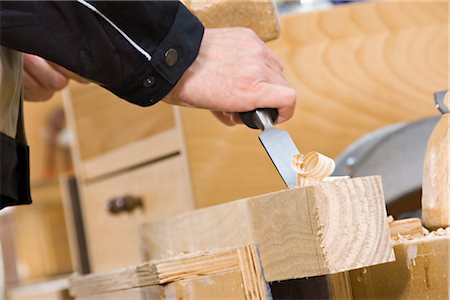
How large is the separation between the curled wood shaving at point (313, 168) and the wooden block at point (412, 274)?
0.09 meters

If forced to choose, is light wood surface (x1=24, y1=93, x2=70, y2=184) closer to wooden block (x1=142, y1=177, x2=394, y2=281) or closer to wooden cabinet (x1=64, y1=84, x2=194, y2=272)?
wooden cabinet (x1=64, y1=84, x2=194, y2=272)

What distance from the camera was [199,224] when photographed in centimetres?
88

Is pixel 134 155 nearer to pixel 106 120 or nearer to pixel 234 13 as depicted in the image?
pixel 106 120

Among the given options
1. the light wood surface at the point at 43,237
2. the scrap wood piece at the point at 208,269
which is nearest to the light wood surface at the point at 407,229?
the scrap wood piece at the point at 208,269

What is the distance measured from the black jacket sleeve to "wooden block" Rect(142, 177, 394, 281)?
148mm

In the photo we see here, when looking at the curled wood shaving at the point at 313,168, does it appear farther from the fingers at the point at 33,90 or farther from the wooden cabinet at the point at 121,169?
the wooden cabinet at the point at 121,169

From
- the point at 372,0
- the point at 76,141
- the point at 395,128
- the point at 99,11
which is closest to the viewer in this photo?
the point at 99,11

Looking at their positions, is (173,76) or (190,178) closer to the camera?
(173,76)

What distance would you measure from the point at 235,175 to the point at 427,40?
381mm

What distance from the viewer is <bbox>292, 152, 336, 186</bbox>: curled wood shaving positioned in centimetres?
67

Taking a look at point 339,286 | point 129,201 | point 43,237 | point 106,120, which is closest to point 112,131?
point 106,120

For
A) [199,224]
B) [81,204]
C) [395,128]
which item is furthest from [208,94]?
[81,204]

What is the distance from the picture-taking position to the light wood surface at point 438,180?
0.77m

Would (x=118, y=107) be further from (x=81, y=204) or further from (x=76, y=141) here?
(x=81, y=204)
